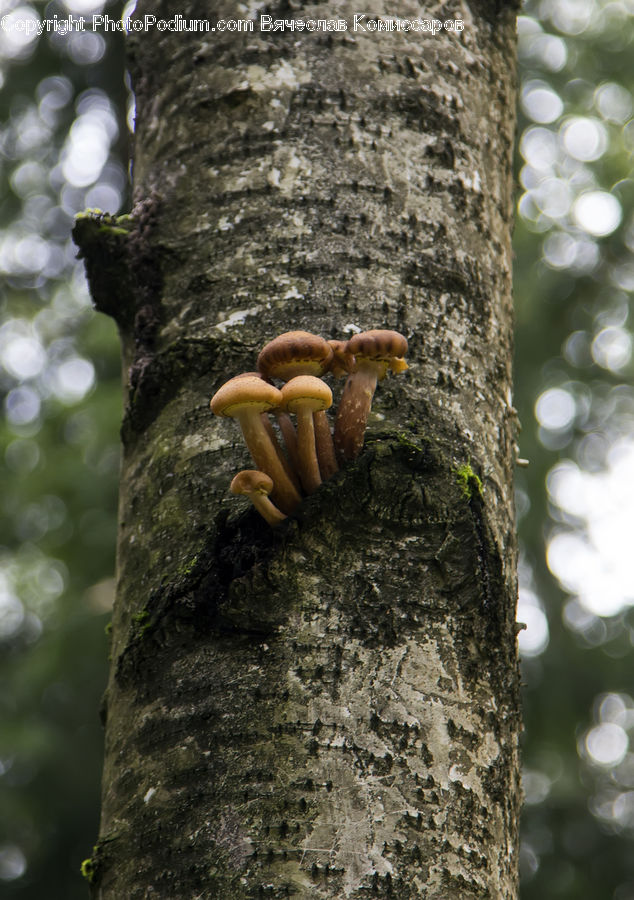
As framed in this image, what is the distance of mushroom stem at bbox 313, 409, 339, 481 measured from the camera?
4.32 feet

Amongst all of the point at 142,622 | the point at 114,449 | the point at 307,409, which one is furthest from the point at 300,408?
the point at 114,449

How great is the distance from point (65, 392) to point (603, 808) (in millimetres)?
5954

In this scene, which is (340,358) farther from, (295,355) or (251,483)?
(251,483)

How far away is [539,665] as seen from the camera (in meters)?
6.50

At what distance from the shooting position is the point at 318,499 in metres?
1.28

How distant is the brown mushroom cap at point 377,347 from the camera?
130 cm

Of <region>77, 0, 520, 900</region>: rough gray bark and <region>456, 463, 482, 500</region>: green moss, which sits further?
<region>456, 463, 482, 500</region>: green moss

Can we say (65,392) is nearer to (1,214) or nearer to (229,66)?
(1,214)

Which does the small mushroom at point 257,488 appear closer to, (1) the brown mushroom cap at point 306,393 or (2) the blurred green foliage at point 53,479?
(1) the brown mushroom cap at point 306,393

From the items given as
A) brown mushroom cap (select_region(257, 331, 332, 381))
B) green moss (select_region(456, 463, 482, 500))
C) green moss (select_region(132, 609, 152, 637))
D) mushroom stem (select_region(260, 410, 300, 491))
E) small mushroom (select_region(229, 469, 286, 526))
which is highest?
brown mushroom cap (select_region(257, 331, 332, 381))

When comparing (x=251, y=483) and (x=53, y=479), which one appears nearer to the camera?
(x=251, y=483)

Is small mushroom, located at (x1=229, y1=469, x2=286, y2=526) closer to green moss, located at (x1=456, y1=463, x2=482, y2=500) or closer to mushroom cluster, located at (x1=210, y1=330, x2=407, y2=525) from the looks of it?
mushroom cluster, located at (x1=210, y1=330, x2=407, y2=525)

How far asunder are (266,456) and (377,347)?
0.24 meters

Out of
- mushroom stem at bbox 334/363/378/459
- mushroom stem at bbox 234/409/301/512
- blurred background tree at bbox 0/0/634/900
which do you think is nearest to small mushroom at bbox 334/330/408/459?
mushroom stem at bbox 334/363/378/459
